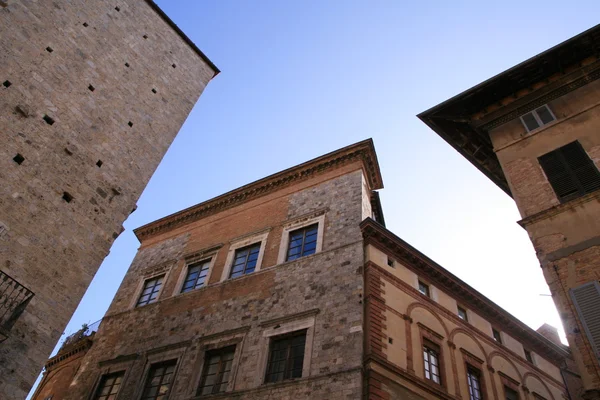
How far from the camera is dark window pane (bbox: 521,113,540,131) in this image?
10641 mm

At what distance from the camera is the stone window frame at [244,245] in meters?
16.3

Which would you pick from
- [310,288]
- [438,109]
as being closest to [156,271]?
[310,288]

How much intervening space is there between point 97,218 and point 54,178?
4.00 ft

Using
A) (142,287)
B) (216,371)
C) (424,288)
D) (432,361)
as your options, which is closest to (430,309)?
(424,288)

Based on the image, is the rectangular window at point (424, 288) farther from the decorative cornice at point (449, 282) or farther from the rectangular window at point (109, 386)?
the rectangular window at point (109, 386)

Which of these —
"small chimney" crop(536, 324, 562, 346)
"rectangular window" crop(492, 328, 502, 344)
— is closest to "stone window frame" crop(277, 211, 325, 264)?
"rectangular window" crop(492, 328, 502, 344)

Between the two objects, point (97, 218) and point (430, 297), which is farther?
point (430, 297)

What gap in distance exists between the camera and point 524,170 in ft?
33.2

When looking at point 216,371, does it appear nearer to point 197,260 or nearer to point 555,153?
point 197,260

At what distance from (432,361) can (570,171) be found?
258 inches

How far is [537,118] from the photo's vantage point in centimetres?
1068

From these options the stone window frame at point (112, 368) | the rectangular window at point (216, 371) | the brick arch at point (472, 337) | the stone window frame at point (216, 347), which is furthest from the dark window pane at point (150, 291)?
the brick arch at point (472, 337)

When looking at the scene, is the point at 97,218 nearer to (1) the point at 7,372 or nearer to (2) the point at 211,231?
(1) the point at 7,372

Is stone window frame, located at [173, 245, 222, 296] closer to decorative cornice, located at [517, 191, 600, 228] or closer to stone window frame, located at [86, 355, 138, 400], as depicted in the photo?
stone window frame, located at [86, 355, 138, 400]
